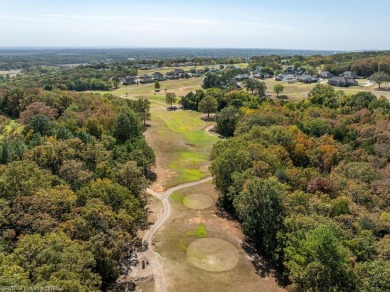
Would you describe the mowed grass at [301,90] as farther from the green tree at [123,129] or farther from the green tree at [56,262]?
the green tree at [56,262]

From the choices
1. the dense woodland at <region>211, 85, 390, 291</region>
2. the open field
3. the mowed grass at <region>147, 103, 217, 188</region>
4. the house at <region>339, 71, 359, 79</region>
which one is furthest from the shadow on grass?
the house at <region>339, 71, 359, 79</region>

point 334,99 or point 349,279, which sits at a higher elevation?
point 334,99

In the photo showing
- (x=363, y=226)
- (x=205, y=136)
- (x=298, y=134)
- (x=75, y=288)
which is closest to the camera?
(x=75, y=288)

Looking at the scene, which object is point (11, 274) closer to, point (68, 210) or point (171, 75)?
point (68, 210)

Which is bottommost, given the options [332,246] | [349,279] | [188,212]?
[188,212]

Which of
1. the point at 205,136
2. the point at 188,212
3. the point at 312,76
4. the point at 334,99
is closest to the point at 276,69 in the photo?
the point at 312,76

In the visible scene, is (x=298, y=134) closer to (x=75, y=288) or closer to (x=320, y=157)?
(x=320, y=157)

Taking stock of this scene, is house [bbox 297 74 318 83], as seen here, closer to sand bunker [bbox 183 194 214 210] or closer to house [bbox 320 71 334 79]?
house [bbox 320 71 334 79]

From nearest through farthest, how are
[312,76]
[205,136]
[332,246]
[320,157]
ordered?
[332,246]
[320,157]
[205,136]
[312,76]
